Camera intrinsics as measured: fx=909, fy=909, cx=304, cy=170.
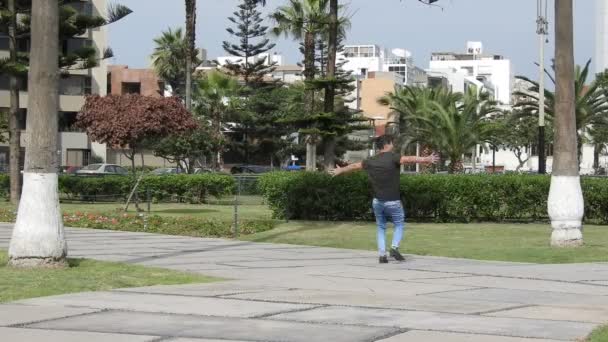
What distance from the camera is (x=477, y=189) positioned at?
22000 millimetres

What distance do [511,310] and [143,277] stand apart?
4.34 metres

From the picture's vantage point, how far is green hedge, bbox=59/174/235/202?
31406 millimetres

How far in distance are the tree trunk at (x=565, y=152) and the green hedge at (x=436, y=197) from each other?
6736mm

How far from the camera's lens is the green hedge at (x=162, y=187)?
103 ft

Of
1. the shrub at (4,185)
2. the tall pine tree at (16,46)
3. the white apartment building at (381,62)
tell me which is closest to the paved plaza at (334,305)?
the tall pine tree at (16,46)

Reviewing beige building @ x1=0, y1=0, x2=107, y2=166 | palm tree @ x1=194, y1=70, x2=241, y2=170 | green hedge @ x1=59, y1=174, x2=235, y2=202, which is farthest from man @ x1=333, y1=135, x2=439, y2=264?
beige building @ x1=0, y1=0, x2=107, y2=166

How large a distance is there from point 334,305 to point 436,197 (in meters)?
13.7

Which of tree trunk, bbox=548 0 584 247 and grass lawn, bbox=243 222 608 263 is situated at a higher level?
tree trunk, bbox=548 0 584 247

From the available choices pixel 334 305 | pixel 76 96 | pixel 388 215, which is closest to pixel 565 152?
pixel 388 215

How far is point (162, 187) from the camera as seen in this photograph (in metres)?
31.7

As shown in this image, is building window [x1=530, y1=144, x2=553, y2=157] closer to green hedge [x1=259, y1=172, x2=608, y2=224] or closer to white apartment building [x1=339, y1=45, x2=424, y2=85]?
white apartment building [x1=339, y1=45, x2=424, y2=85]

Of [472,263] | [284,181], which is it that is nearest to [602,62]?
[284,181]

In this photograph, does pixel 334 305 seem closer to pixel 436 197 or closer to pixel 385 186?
pixel 385 186

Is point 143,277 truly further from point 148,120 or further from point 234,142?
point 234,142
